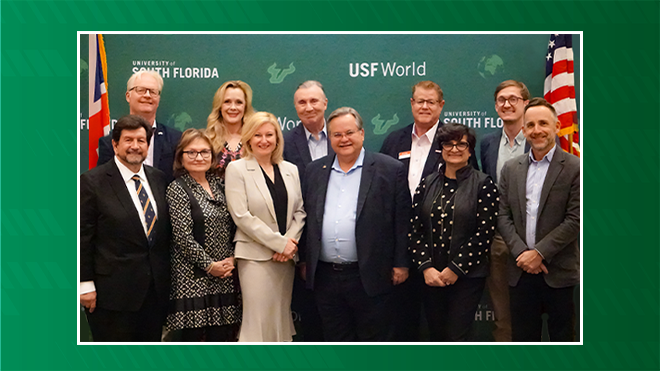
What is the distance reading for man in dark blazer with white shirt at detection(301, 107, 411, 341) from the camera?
4.13 m

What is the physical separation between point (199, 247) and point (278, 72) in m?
1.68

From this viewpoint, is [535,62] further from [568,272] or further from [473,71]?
→ [568,272]

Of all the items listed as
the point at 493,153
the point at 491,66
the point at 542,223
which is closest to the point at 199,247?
the point at 493,153

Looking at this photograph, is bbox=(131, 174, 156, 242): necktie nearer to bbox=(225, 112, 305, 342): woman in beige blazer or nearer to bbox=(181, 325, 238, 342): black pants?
bbox=(225, 112, 305, 342): woman in beige blazer

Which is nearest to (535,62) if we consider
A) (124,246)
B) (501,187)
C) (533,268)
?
(501,187)

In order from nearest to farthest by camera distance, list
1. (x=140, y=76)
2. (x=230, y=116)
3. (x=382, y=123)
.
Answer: (x=230, y=116) → (x=140, y=76) → (x=382, y=123)

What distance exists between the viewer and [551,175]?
4184 mm

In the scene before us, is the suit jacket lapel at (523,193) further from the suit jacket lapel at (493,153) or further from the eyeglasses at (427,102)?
the eyeglasses at (427,102)

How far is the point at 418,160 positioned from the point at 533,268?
121 cm

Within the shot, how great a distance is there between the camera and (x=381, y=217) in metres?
4.16

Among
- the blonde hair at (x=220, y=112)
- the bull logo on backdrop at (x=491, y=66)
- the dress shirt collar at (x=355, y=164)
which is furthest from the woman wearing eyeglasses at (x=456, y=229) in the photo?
the blonde hair at (x=220, y=112)

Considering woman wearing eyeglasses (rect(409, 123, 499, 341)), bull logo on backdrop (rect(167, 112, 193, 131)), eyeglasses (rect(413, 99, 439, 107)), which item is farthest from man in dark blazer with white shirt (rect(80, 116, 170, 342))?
eyeglasses (rect(413, 99, 439, 107))

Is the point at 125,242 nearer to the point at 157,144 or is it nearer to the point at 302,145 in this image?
the point at 157,144

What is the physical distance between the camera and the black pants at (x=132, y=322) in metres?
4.11
